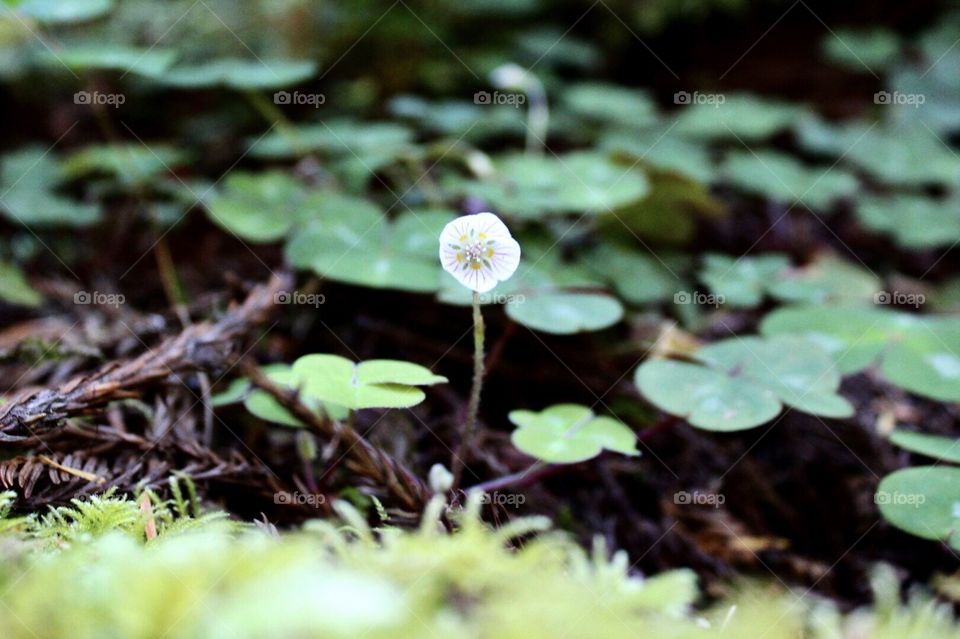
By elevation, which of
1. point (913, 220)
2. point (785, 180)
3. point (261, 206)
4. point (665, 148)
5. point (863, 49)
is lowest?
point (261, 206)

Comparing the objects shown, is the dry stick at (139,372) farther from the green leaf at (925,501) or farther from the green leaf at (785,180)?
the green leaf at (785,180)

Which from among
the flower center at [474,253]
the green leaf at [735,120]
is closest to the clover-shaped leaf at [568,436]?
the flower center at [474,253]

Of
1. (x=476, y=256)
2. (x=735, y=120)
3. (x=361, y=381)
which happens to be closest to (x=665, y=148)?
(x=735, y=120)

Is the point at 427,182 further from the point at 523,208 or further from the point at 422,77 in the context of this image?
the point at 422,77

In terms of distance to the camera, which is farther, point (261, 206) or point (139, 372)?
point (261, 206)

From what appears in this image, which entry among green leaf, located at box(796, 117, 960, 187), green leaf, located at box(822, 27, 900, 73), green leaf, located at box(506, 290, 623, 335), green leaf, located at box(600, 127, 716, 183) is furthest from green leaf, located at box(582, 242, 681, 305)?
green leaf, located at box(822, 27, 900, 73)

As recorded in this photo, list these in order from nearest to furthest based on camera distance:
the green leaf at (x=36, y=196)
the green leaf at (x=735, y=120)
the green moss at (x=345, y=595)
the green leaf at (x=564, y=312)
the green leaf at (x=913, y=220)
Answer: the green moss at (x=345, y=595)
the green leaf at (x=564, y=312)
the green leaf at (x=36, y=196)
the green leaf at (x=913, y=220)
the green leaf at (x=735, y=120)

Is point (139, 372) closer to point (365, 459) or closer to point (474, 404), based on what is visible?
point (365, 459)

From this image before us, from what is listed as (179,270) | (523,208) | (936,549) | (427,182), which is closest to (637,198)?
(523,208)
